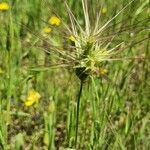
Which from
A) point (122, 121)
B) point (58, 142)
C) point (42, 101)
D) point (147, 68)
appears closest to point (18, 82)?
point (42, 101)

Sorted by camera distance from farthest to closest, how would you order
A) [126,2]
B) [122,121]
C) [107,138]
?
[122,121] < [107,138] < [126,2]

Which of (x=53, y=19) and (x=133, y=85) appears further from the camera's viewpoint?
(x=53, y=19)

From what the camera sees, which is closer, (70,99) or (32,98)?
(70,99)

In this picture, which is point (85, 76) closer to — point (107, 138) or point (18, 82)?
point (107, 138)

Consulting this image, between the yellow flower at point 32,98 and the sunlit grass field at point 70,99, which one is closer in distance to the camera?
the sunlit grass field at point 70,99

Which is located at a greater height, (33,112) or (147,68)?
(147,68)

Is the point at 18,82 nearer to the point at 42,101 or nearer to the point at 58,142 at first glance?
the point at 42,101

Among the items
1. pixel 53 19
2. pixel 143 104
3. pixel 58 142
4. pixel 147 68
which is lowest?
pixel 58 142

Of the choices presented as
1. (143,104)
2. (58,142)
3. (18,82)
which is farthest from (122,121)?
(18,82)

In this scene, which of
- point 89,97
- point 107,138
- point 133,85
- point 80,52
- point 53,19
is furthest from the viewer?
point 53,19

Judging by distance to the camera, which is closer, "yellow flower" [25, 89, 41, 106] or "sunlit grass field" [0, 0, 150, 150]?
"sunlit grass field" [0, 0, 150, 150]
